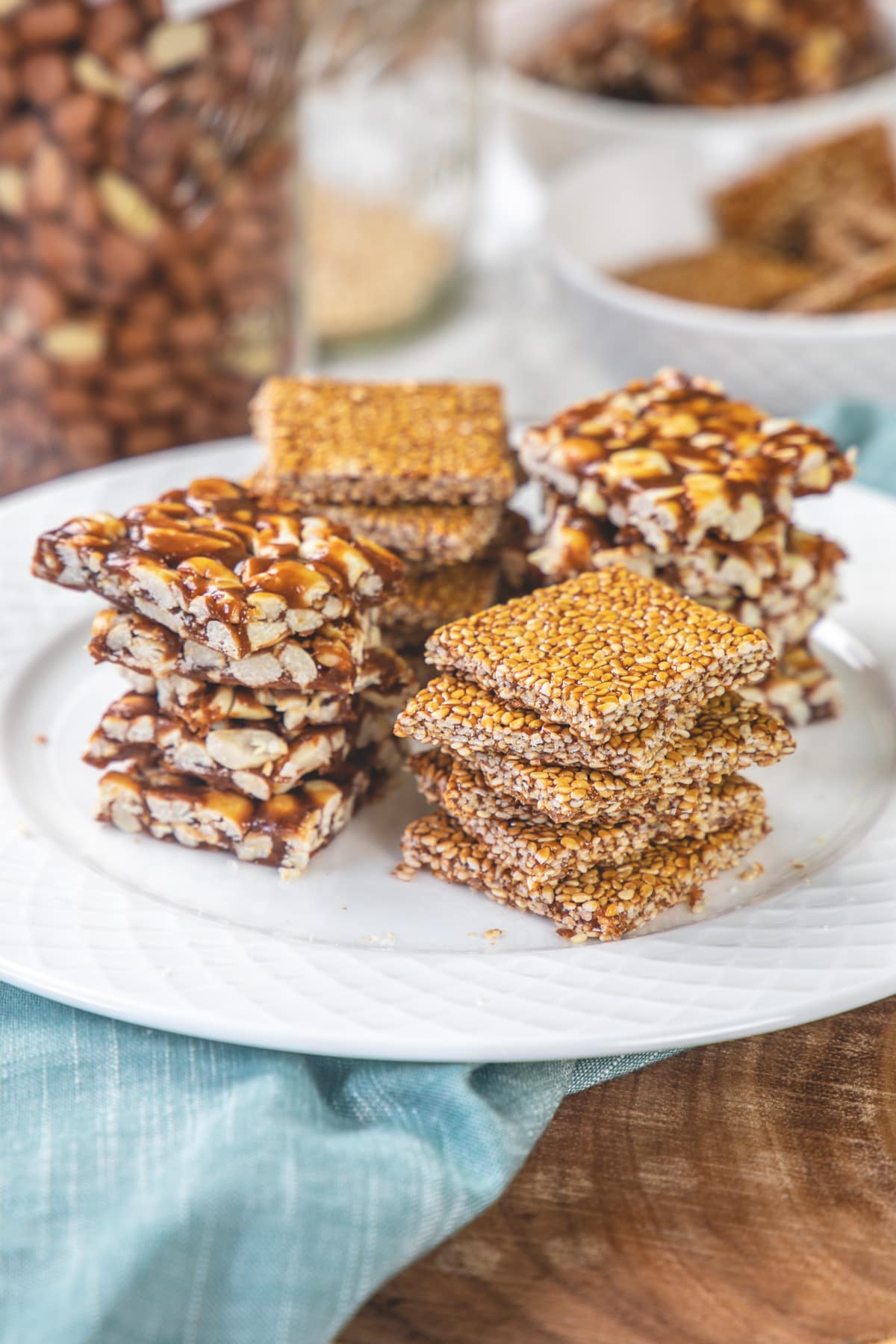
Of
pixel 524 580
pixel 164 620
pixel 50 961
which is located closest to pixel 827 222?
pixel 524 580

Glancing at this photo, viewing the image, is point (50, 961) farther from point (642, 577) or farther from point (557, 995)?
point (642, 577)

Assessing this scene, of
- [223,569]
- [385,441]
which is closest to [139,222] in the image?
[385,441]

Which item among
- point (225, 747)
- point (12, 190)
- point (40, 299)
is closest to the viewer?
point (225, 747)

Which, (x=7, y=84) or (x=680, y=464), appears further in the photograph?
(x=7, y=84)

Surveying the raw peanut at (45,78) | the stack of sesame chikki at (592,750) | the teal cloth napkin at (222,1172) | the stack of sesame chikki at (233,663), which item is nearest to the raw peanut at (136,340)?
the raw peanut at (45,78)

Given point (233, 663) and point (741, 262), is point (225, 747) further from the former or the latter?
point (741, 262)

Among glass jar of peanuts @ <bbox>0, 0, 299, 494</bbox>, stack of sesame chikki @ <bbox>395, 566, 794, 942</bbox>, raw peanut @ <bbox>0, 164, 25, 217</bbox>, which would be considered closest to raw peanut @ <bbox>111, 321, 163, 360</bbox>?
glass jar of peanuts @ <bbox>0, 0, 299, 494</bbox>

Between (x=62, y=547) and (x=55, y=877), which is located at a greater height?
(x=62, y=547)
